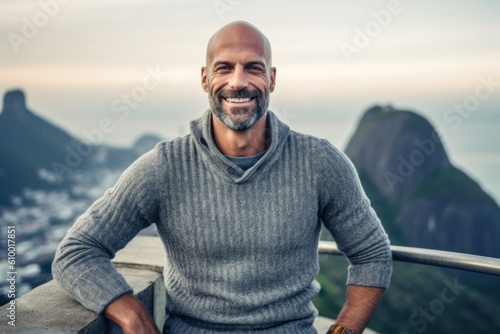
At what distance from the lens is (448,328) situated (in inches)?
1596

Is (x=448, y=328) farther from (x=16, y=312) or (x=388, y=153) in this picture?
(x=16, y=312)

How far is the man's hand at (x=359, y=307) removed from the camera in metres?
2.02

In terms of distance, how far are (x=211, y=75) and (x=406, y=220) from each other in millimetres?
53223

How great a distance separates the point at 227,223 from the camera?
1881mm

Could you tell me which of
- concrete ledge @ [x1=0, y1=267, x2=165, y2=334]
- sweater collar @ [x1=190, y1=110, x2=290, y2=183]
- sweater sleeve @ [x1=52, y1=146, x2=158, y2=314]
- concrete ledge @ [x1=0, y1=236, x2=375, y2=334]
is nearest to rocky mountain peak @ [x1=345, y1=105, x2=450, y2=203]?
concrete ledge @ [x1=0, y1=236, x2=375, y2=334]

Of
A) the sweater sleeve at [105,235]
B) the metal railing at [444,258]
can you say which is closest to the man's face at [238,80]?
the sweater sleeve at [105,235]

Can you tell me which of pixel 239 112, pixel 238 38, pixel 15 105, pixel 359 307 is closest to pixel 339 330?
pixel 359 307

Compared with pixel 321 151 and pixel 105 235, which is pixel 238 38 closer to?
pixel 321 151

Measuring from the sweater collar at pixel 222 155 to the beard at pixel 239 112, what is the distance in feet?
0.24

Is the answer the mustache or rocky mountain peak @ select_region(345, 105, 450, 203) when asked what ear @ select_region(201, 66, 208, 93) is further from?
rocky mountain peak @ select_region(345, 105, 450, 203)

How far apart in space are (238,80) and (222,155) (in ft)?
0.90

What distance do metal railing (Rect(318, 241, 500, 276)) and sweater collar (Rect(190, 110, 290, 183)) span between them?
50cm

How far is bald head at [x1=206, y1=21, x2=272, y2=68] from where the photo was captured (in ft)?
6.38

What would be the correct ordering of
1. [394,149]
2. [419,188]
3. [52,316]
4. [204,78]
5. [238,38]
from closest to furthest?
[52,316], [238,38], [204,78], [419,188], [394,149]
